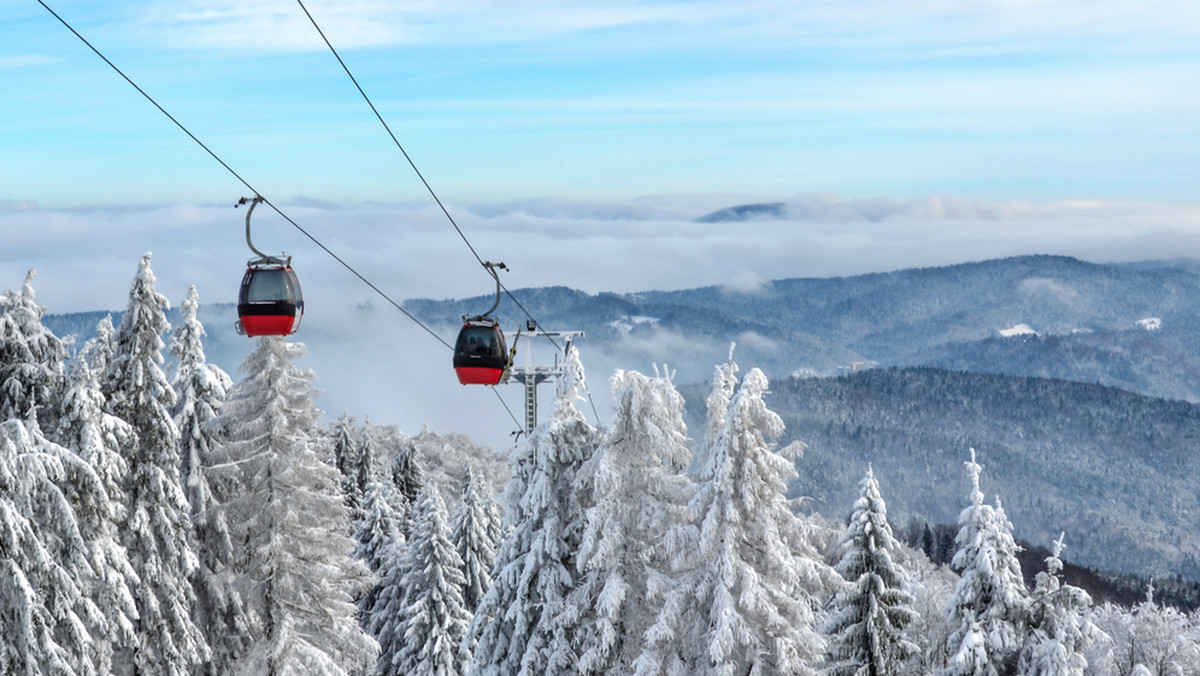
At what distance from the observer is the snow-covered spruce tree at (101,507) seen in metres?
19.8

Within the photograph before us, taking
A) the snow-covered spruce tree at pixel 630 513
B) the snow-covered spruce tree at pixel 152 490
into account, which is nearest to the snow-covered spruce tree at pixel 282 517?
the snow-covered spruce tree at pixel 152 490

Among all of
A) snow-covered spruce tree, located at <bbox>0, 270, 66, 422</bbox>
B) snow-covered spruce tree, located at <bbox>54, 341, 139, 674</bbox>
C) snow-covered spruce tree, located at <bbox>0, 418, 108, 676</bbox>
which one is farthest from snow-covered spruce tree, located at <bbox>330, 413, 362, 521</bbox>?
snow-covered spruce tree, located at <bbox>0, 418, 108, 676</bbox>

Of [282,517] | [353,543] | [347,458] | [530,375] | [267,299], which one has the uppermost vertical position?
[267,299]

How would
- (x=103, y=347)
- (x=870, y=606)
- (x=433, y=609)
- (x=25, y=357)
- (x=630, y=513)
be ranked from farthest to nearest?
(x=433, y=609) < (x=870, y=606) < (x=103, y=347) < (x=630, y=513) < (x=25, y=357)

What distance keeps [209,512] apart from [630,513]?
10.2 meters

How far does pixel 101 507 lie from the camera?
19.5m

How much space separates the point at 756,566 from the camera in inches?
803

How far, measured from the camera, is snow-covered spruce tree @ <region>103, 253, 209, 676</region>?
22.8m

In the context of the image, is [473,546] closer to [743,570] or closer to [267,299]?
[743,570]

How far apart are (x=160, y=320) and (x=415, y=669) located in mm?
19852

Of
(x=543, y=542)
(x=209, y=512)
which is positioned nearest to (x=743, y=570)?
(x=543, y=542)

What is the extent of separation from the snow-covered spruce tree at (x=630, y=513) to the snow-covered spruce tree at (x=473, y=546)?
75.8 ft

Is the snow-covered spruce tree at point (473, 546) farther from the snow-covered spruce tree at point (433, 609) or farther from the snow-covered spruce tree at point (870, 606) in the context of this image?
the snow-covered spruce tree at point (870, 606)

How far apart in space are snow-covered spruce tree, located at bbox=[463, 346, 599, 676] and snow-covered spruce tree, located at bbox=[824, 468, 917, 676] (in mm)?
8342
